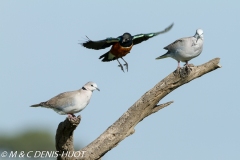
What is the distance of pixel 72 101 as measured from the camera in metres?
15.5

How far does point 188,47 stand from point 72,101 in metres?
2.89

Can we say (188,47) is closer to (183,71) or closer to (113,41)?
(183,71)

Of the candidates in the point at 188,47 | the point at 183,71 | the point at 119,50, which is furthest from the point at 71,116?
the point at 119,50

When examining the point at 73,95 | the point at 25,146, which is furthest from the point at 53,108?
the point at 25,146

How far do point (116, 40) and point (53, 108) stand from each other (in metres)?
3.76

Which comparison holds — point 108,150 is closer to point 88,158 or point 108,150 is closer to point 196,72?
point 88,158

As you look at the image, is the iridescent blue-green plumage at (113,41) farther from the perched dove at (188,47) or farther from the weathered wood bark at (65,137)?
the weathered wood bark at (65,137)

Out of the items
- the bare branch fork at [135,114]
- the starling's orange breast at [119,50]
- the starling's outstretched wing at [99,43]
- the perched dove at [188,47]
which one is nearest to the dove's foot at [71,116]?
the bare branch fork at [135,114]

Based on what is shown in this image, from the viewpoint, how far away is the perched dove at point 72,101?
15406mm

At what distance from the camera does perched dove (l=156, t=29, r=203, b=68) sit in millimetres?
17281

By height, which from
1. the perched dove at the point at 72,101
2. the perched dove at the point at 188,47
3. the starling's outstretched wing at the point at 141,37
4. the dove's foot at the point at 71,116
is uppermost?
the starling's outstretched wing at the point at 141,37

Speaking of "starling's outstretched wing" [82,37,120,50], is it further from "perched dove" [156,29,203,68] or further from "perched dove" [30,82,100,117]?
"perched dove" [30,82,100,117]

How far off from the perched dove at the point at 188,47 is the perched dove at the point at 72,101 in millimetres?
2225

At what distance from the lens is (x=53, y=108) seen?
52.1 ft
